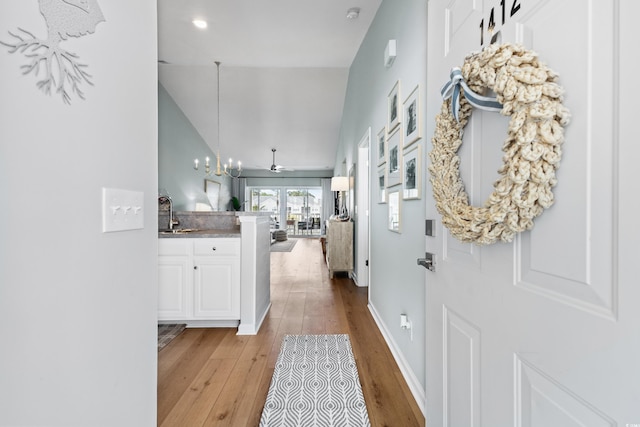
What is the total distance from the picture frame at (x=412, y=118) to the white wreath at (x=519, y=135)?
859mm

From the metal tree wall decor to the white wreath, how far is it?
96 centimetres

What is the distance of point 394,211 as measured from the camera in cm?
→ 217

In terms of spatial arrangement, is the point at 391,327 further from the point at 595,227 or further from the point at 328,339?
the point at 595,227

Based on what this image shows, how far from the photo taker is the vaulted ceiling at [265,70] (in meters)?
3.05

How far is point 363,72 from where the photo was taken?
11.7ft

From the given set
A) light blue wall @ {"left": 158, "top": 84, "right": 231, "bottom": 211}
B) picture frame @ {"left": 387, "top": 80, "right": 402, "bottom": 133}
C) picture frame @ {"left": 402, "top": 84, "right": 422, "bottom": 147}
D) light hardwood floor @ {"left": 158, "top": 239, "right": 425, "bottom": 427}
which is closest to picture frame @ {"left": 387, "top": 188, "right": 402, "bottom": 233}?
picture frame @ {"left": 402, "top": 84, "right": 422, "bottom": 147}

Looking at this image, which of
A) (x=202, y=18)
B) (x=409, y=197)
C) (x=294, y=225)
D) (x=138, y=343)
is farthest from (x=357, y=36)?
(x=294, y=225)

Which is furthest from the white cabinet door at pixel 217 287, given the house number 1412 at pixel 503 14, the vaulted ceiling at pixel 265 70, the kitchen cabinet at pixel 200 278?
the vaulted ceiling at pixel 265 70

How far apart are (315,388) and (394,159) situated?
65.5 inches

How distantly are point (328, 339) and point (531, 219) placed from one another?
207 cm

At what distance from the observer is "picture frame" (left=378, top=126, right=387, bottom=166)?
2.48m

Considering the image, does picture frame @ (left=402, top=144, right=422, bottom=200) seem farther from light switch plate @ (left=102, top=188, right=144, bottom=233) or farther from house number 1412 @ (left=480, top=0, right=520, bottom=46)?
light switch plate @ (left=102, top=188, right=144, bottom=233)

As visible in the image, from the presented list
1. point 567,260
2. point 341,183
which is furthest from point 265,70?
point 567,260

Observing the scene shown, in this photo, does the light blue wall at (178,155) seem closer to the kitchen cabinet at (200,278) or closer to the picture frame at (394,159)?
the kitchen cabinet at (200,278)
